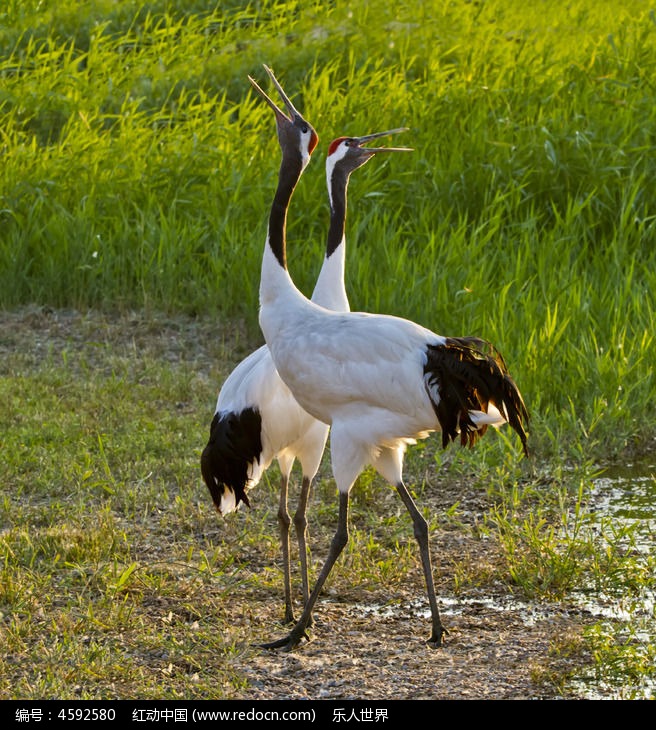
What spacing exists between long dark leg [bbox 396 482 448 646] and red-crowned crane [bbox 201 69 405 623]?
0.39 metres

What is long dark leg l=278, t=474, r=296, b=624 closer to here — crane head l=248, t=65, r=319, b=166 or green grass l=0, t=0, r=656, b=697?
green grass l=0, t=0, r=656, b=697

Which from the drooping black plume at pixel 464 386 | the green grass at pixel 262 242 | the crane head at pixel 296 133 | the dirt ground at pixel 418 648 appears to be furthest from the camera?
the green grass at pixel 262 242

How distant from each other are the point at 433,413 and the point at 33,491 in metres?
2.03

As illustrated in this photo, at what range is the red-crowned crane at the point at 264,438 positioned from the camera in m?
4.56

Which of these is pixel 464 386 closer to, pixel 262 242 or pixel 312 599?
pixel 312 599

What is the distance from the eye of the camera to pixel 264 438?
4574 millimetres

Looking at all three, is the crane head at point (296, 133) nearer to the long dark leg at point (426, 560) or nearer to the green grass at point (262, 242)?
the long dark leg at point (426, 560)

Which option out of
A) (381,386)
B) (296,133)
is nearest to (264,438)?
(381,386)

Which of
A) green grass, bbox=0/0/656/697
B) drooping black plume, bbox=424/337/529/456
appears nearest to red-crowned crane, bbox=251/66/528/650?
drooping black plume, bbox=424/337/529/456

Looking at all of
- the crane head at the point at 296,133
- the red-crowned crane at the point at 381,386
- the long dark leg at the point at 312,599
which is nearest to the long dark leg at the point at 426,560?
the red-crowned crane at the point at 381,386

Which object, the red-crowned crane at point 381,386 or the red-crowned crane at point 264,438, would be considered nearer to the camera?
the red-crowned crane at point 381,386

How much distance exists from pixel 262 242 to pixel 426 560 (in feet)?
11.8

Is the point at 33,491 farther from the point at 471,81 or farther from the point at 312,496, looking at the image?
the point at 471,81
